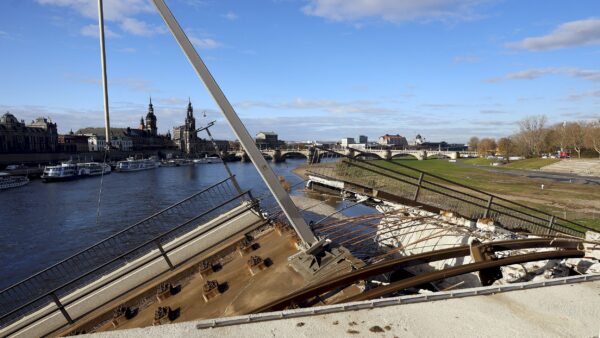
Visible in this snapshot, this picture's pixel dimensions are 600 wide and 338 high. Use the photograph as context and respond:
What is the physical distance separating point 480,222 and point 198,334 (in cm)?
1447

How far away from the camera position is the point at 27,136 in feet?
405

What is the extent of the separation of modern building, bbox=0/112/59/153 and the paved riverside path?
484 ft

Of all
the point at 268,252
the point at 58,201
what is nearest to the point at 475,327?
the point at 268,252

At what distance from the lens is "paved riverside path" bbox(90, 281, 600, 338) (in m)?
3.73

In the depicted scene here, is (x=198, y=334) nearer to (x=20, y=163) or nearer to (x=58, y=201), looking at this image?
(x=58, y=201)

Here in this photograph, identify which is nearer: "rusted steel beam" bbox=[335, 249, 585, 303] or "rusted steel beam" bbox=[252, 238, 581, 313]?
"rusted steel beam" bbox=[335, 249, 585, 303]

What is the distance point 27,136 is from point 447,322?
157 metres

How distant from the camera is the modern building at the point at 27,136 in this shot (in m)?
116

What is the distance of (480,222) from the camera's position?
15.0 metres

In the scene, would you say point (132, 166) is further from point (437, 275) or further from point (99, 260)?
point (437, 275)

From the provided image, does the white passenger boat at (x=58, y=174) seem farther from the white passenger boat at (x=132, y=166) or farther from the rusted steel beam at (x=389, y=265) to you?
the rusted steel beam at (x=389, y=265)

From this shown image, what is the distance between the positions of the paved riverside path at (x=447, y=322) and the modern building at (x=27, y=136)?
14750 cm

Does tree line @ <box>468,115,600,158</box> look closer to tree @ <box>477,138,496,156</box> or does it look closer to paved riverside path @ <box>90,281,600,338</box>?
tree @ <box>477,138,496,156</box>

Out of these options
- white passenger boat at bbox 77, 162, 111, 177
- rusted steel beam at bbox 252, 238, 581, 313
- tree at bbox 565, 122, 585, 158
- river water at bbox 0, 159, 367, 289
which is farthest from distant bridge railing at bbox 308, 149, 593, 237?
tree at bbox 565, 122, 585, 158
